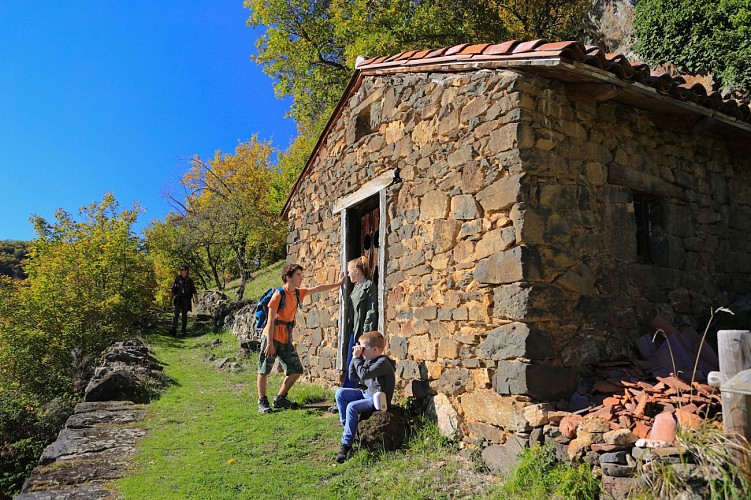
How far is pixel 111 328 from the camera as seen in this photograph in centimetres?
1318

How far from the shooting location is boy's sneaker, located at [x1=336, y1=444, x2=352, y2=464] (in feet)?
14.8

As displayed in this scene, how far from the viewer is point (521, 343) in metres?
4.06

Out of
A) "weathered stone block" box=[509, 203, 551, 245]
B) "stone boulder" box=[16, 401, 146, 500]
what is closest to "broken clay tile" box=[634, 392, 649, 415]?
"weathered stone block" box=[509, 203, 551, 245]

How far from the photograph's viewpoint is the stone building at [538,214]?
13.9ft

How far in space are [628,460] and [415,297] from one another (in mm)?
2662

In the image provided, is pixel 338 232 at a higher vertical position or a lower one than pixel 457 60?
lower

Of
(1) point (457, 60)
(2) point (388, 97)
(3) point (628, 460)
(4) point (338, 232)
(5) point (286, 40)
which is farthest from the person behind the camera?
(5) point (286, 40)

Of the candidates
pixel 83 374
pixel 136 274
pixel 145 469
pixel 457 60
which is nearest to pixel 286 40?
pixel 136 274

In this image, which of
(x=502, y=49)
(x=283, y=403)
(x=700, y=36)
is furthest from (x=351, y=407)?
(x=700, y=36)

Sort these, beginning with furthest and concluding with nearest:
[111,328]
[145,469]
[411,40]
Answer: [411,40]
[111,328]
[145,469]

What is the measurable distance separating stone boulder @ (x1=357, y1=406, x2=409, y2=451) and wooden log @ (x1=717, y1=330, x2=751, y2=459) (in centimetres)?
269

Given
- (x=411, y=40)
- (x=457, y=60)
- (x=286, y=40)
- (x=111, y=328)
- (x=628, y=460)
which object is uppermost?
(x=286, y=40)

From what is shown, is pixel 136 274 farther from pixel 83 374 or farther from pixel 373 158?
pixel 373 158

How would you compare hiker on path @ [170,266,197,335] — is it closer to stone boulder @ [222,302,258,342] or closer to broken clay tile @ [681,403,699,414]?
stone boulder @ [222,302,258,342]
